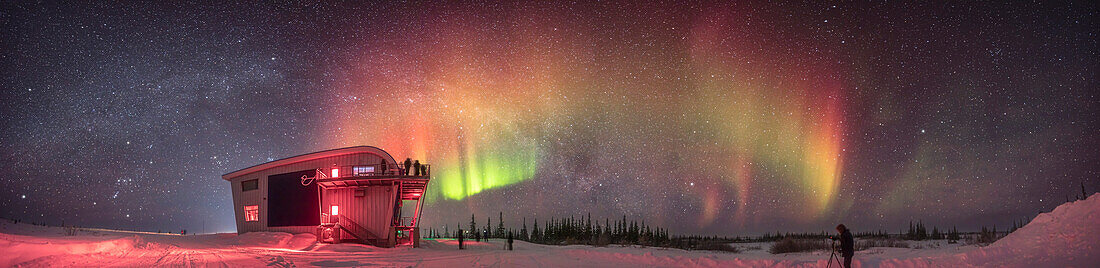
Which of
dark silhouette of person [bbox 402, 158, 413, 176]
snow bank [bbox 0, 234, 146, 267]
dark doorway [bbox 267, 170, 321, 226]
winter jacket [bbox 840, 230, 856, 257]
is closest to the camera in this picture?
snow bank [bbox 0, 234, 146, 267]

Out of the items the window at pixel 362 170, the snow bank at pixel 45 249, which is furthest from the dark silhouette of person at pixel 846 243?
the window at pixel 362 170

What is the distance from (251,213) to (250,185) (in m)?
1.85

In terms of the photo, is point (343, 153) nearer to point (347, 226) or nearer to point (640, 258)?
point (347, 226)

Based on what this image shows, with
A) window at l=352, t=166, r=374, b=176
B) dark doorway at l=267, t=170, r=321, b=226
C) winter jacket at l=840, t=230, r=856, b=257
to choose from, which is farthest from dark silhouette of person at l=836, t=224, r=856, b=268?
dark doorway at l=267, t=170, r=321, b=226

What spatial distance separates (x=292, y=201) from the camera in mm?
37094

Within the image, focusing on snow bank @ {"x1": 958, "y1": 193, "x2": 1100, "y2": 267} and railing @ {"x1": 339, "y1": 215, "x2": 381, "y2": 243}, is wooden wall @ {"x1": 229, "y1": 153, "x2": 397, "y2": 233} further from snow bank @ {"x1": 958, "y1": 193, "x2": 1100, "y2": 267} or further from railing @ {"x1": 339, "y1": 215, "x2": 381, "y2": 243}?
snow bank @ {"x1": 958, "y1": 193, "x2": 1100, "y2": 267}

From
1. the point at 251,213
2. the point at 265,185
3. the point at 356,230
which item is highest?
the point at 265,185

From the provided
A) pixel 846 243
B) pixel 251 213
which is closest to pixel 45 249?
pixel 251 213

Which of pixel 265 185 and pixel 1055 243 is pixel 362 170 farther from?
pixel 1055 243

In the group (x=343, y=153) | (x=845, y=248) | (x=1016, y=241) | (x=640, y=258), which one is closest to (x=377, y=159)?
(x=343, y=153)

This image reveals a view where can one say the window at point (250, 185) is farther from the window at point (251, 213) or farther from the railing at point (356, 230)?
the railing at point (356, 230)

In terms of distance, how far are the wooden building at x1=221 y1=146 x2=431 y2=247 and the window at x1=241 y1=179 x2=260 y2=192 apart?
0.63 metres

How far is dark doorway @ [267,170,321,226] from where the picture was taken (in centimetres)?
3650

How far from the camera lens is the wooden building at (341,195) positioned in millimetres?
34562
